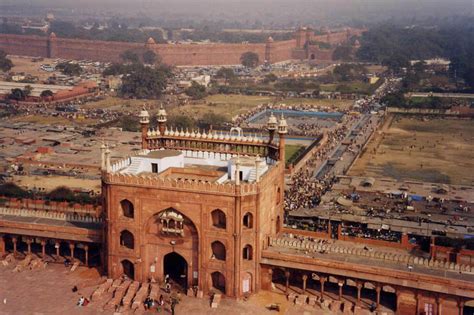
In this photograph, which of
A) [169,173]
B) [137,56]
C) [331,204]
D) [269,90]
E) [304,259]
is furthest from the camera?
[137,56]

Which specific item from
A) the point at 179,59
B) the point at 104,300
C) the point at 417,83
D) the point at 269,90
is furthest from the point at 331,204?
the point at 179,59

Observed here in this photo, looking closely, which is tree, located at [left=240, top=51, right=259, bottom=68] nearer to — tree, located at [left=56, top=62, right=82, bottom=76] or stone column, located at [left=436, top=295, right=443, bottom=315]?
tree, located at [left=56, top=62, right=82, bottom=76]

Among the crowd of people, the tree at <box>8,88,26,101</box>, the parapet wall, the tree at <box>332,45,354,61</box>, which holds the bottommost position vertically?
the crowd of people

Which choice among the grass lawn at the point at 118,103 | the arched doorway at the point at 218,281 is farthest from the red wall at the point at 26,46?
the arched doorway at the point at 218,281

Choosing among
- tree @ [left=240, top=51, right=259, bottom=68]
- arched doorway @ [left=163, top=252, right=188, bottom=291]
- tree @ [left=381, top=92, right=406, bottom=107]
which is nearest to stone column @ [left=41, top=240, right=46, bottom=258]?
arched doorway @ [left=163, top=252, right=188, bottom=291]

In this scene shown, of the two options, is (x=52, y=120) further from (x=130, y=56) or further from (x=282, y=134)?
(x=130, y=56)

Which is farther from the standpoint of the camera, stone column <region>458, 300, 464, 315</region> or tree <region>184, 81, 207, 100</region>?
tree <region>184, 81, 207, 100</region>

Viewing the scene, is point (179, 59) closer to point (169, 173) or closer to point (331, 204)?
point (331, 204)
